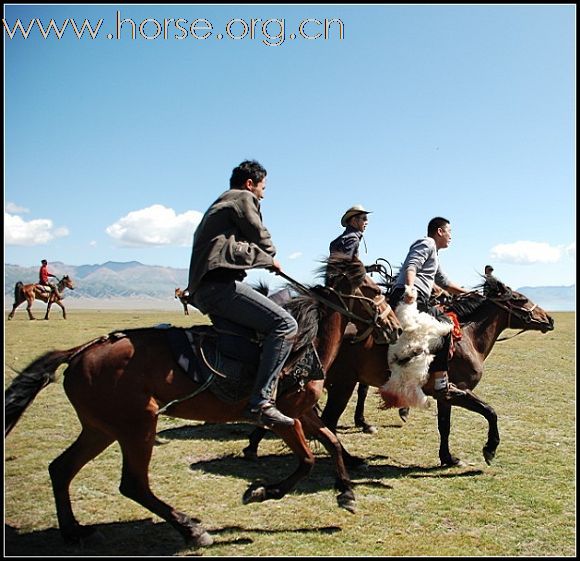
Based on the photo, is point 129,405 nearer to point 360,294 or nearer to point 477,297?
point 360,294

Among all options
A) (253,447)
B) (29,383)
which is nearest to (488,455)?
(253,447)

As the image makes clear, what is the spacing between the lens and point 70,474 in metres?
4.70

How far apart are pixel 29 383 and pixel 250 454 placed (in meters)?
3.27

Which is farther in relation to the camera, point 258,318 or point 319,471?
point 319,471

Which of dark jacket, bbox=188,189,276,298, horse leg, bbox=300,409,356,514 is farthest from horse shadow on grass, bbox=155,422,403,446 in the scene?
dark jacket, bbox=188,189,276,298

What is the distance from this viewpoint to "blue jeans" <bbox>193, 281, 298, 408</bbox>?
4691 millimetres

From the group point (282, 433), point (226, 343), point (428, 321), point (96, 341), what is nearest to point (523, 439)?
point (428, 321)

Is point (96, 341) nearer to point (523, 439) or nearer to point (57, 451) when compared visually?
point (57, 451)

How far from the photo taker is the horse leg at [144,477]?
14.6ft

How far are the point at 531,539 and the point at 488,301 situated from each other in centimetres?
373

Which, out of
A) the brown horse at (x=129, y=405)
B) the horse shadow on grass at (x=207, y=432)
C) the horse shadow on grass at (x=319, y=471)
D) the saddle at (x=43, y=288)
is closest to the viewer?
the brown horse at (x=129, y=405)

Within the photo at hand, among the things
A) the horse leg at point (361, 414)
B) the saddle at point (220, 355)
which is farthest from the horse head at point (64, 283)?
the saddle at point (220, 355)

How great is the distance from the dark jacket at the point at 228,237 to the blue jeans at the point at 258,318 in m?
0.17

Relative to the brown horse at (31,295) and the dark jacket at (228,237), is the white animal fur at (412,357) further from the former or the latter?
the brown horse at (31,295)
